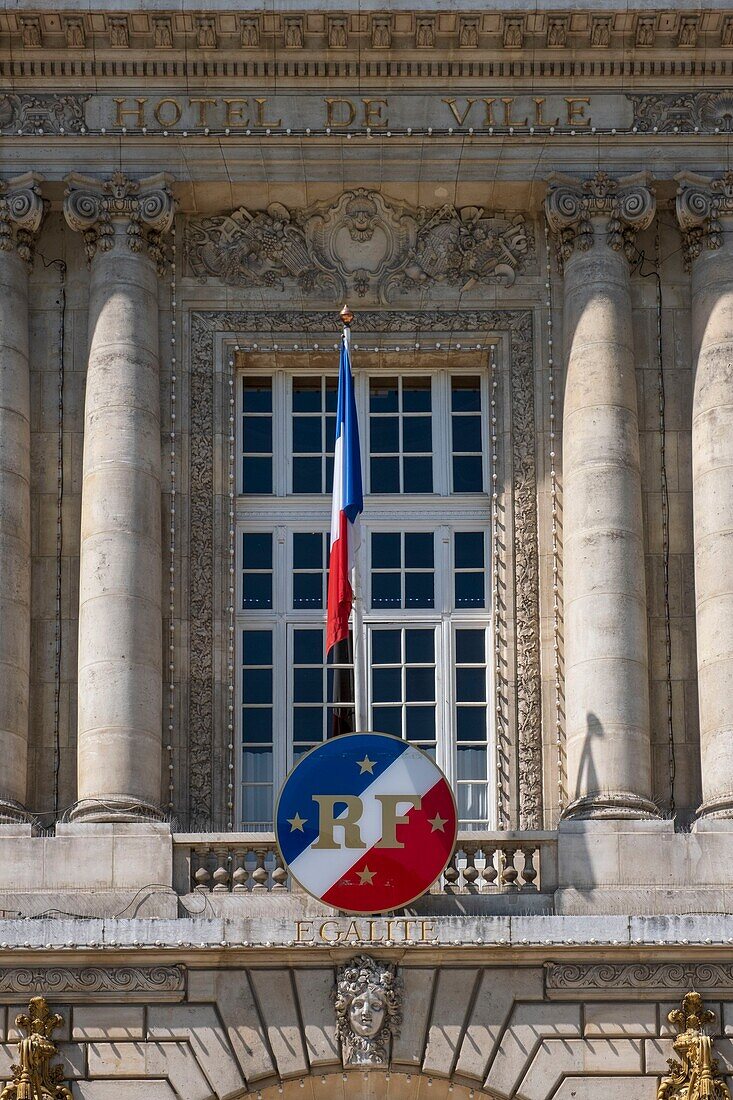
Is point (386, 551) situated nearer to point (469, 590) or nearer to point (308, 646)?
point (469, 590)

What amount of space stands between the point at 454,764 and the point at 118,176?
24.7 feet

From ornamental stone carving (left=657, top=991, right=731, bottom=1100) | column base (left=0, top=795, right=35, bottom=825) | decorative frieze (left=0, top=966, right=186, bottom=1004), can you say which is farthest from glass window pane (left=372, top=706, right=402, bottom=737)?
ornamental stone carving (left=657, top=991, right=731, bottom=1100)

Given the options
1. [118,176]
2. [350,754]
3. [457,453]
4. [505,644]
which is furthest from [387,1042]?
[118,176]

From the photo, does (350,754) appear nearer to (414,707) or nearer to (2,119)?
(414,707)

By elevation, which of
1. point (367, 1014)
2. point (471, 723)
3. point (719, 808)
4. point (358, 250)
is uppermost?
point (358, 250)

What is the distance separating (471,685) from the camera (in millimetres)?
31656

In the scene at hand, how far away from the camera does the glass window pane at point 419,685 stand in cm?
3159

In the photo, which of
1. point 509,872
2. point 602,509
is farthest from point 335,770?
point 602,509

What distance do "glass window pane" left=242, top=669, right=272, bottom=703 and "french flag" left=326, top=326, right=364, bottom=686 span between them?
197cm

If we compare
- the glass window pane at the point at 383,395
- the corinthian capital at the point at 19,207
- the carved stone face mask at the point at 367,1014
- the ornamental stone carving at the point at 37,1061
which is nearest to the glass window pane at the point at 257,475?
the glass window pane at the point at 383,395

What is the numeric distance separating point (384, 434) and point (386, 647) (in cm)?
251

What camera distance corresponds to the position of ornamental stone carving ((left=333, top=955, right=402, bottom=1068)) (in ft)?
92.3

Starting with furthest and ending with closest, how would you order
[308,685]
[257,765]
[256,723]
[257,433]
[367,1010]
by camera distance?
[257,433], [308,685], [256,723], [257,765], [367,1010]

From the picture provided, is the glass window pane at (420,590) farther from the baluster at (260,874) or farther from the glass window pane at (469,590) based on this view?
the baluster at (260,874)
